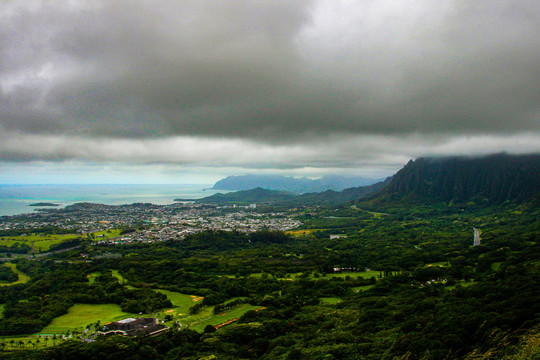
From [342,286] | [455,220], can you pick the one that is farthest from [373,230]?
[342,286]

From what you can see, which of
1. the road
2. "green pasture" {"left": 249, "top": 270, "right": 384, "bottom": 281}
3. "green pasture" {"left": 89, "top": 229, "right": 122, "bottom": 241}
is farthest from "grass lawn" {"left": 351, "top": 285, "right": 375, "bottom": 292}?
"green pasture" {"left": 89, "top": 229, "right": 122, "bottom": 241}

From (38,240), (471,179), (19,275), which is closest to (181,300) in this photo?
(19,275)

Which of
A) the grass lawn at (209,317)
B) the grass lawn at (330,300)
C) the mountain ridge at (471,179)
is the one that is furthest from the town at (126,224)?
the mountain ridge at (471,179)

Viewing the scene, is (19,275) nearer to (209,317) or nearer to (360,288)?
(209,317)

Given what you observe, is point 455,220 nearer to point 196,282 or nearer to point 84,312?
point 196,282

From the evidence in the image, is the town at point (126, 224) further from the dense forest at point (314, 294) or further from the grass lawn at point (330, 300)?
the grass lawn at point (330, 300)

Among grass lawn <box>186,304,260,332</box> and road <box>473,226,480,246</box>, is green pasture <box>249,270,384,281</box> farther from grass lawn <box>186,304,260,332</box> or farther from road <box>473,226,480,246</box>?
road <box>473,226,480,246</box>
